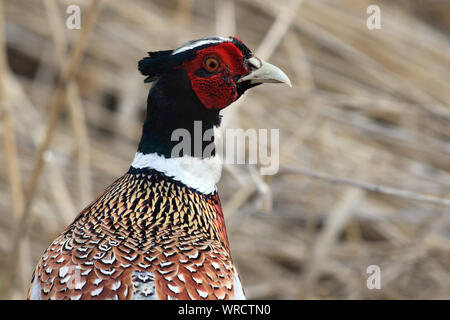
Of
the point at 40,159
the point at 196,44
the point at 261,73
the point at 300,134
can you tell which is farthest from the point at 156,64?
the point at 300,134

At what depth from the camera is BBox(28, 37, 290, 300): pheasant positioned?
171 centimetres

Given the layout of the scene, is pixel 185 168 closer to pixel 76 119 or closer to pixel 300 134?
pixel 76 119

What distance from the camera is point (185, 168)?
2.03 m

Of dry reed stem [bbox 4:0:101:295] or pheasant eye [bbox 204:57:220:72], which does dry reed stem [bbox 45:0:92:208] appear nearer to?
dry reed stem [bbox 4:0:101:295]

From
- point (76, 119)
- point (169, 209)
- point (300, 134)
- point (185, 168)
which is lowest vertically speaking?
point (169, 209)

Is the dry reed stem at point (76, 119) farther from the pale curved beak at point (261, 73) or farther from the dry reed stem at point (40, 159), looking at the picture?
the pale curved beak at point (261, 73)

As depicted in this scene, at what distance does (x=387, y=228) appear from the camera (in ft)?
12.7

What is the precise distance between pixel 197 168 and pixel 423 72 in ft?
8.55

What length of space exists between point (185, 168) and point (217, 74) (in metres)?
0.32

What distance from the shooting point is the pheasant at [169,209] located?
1.71 metres

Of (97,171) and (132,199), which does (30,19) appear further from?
(132,199)

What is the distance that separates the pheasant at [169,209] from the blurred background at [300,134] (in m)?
0.87

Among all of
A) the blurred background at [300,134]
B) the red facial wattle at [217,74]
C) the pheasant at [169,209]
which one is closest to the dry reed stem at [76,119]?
the blurred background at [300,134]
